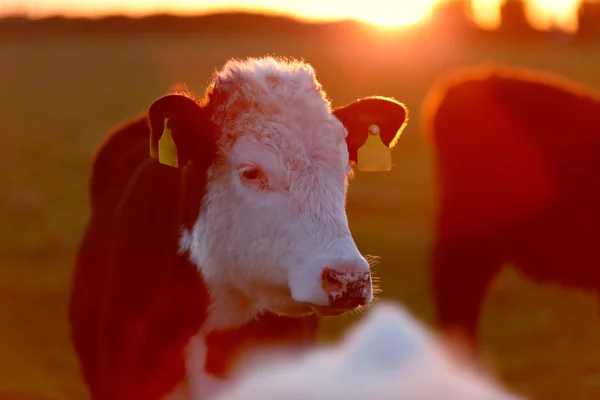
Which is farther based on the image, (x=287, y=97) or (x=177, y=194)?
(x=177, y=194)

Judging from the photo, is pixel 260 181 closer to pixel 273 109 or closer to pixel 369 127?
pixel 273 109

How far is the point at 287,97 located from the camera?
9.83 ft

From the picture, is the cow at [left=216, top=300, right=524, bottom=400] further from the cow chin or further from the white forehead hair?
the white forehead hair

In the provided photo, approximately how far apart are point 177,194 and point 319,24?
39.8 metres

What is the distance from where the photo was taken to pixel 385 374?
37.7 inches

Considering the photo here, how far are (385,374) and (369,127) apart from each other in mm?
2352

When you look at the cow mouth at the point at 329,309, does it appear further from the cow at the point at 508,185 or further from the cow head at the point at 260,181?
the cow at the point at 508,185

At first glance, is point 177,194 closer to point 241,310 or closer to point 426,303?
point 241,310

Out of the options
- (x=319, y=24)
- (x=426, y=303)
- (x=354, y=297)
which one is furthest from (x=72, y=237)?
(x=319, y=24)

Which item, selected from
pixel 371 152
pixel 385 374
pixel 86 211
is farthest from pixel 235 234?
pixel 86 211

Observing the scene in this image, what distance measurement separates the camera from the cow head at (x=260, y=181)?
9.04 ft

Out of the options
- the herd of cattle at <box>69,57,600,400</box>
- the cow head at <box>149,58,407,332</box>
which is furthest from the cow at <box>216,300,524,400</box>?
the cow head at <box>149,58,407,332</box>

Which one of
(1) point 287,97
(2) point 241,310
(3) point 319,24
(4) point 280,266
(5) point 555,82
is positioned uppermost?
(3) point 319,24

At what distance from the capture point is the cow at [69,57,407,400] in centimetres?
276
